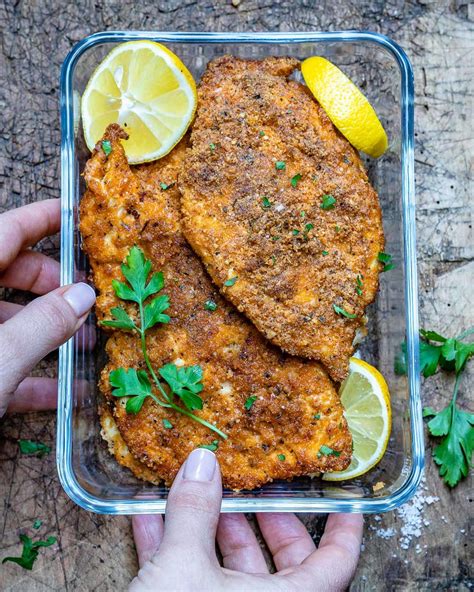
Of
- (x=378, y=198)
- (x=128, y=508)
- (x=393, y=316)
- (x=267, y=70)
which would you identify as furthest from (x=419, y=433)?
(x=267, y=70)

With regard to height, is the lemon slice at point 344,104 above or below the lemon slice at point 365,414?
above

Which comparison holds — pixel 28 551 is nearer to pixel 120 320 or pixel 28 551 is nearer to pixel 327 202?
pixel 120 320

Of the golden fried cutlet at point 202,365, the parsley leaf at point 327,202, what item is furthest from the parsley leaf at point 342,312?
the parsley leaf at point 327,202

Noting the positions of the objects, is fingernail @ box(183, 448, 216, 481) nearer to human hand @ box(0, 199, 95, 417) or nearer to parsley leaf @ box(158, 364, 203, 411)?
parsley leaf @ box(158, 364, 203, 411)

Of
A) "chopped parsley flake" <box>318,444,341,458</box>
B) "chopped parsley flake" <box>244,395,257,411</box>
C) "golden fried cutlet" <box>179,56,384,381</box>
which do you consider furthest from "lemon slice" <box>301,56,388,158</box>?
"chopped parsley flake" <box>318,444,341,458</box>

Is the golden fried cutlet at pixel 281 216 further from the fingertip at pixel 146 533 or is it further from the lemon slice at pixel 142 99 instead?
the fingertip at pixel 146 533

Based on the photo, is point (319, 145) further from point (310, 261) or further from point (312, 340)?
point (312, 340)
